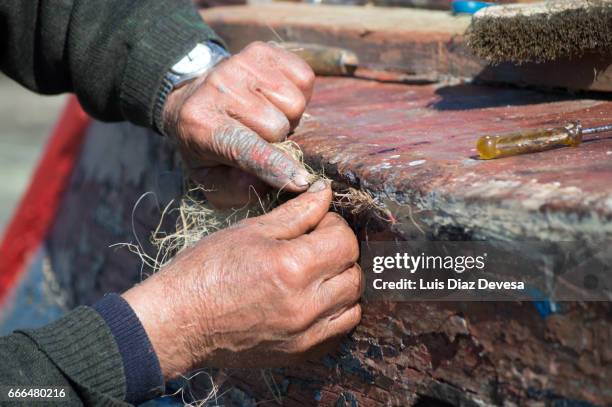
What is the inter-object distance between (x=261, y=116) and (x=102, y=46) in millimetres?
616

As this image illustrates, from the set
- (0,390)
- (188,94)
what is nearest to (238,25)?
(188,94)

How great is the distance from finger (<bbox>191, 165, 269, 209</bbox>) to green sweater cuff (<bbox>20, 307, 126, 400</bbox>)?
0.40 m

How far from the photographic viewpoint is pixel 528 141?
53.7 inches

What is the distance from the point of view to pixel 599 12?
1.62 meters

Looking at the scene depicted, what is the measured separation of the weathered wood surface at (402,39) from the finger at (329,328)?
758 millimetres

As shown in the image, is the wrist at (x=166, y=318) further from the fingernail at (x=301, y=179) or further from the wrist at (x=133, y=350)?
the fingernail at (x=301, y=179)

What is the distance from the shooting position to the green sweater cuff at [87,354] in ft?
4.55

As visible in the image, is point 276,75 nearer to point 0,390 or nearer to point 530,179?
point 530,179

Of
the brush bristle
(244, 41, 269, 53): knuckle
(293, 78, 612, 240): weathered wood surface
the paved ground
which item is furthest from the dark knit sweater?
the paved ground

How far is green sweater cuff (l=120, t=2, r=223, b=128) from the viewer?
192 cm

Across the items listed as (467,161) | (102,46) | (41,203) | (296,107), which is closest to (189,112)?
(296,107)

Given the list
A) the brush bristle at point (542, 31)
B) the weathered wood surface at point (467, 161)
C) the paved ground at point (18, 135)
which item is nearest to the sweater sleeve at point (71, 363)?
the weathered wood surface at point (467, 161)

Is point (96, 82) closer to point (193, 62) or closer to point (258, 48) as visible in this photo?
point (193, 62)

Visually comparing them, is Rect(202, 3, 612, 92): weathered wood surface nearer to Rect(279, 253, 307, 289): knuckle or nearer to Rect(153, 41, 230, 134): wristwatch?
Rect(153, 41, 230, 134): wristwatch
